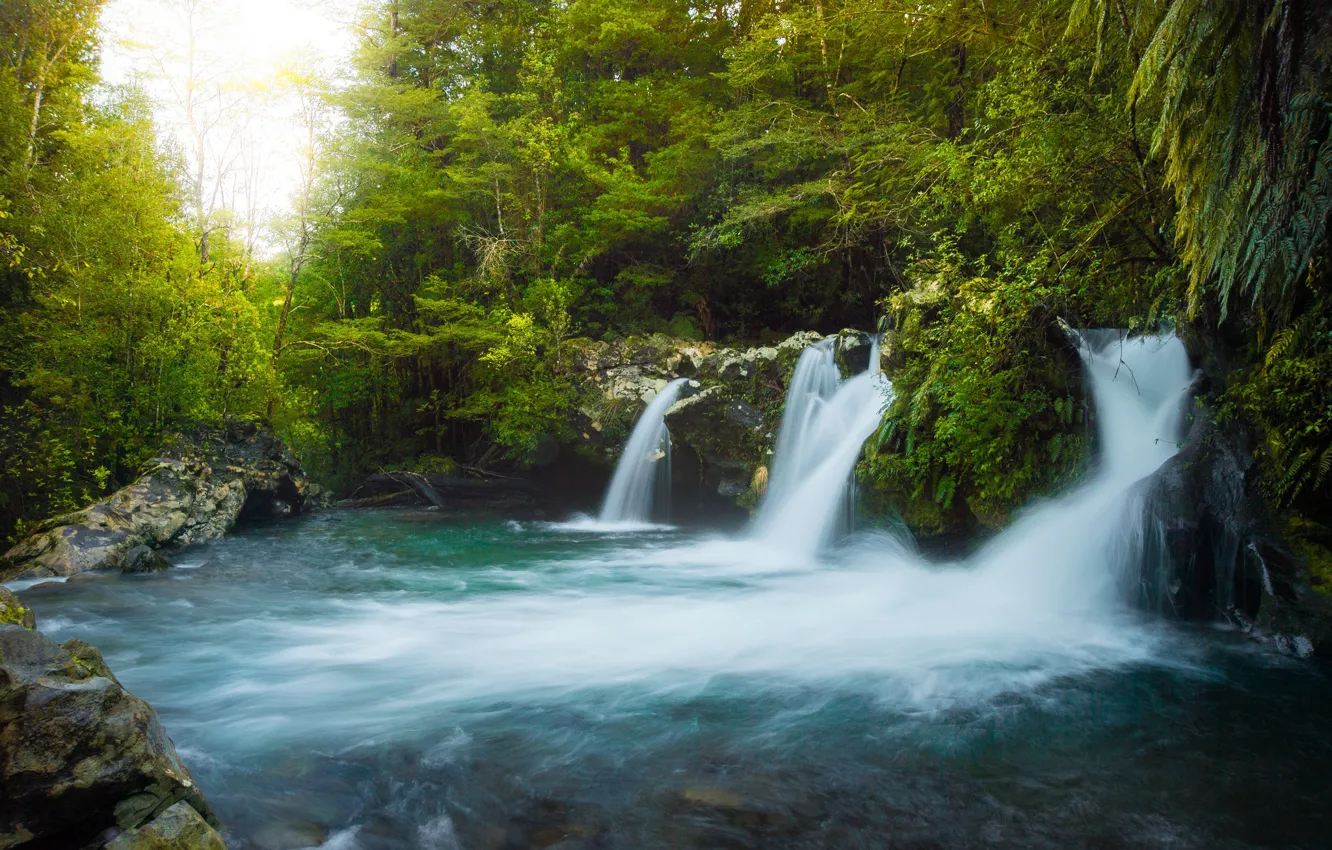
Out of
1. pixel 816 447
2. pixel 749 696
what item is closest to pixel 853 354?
pixel 816 447

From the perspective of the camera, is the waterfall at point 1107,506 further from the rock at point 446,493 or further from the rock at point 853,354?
the rock at point 446,493

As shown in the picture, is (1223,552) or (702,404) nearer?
(1223,552)

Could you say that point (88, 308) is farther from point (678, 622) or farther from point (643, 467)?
point (678, 622)

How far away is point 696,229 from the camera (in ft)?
52.9

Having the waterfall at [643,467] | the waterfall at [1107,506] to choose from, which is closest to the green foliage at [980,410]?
the waterfall at [1107,506]

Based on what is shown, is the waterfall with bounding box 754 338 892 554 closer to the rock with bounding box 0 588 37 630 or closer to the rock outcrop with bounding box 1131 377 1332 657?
the rock outcrop with bounding box 1131 377 1332 657

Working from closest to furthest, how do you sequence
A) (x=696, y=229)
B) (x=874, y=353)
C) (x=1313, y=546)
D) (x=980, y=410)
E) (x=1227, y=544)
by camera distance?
(x=1313, y=546)
(x=1227, y=544)
(x=980, y=410)
(x=874, y=353)
(x=696, y=229)

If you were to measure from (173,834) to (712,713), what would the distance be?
315cm

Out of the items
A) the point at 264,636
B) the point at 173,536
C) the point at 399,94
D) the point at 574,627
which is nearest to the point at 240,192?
the point at 399,94

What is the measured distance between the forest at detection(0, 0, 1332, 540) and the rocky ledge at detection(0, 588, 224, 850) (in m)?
6.11

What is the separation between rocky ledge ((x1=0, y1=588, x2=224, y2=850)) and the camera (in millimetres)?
2473

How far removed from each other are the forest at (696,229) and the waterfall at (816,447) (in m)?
0.94

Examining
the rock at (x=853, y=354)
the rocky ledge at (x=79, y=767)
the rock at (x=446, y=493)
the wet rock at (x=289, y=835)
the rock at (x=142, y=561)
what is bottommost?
the rock at (x=142, y=561)

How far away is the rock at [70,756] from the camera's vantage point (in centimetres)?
248
